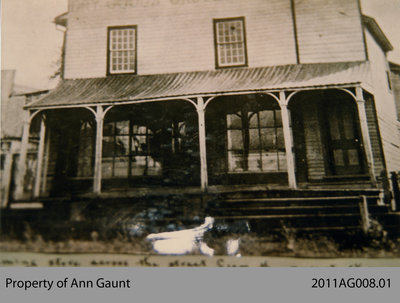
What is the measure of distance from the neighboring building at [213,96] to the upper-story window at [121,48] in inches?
1.0

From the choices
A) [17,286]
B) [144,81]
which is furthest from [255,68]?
[17,286]

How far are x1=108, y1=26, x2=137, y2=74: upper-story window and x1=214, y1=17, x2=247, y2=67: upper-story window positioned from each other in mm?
2022

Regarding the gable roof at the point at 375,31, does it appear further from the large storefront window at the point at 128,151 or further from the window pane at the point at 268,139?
the large storefront window at the point at 128,151

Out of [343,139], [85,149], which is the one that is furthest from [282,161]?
[85,149]

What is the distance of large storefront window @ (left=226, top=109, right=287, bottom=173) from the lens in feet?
20.3

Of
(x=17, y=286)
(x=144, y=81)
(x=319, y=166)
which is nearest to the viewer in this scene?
(x=17, y=286)

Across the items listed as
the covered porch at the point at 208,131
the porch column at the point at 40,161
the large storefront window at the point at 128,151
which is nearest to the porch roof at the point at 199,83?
the covered porch at the point at 208,131

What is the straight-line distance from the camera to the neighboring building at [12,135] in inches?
180

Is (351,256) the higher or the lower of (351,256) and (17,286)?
the higher

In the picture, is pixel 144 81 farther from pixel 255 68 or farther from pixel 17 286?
pixel 17 286

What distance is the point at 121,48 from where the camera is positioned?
22.7 ft

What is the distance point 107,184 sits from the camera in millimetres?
6055

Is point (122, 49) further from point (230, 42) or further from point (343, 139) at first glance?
point (343, 139)

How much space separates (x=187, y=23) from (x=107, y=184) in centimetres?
410
